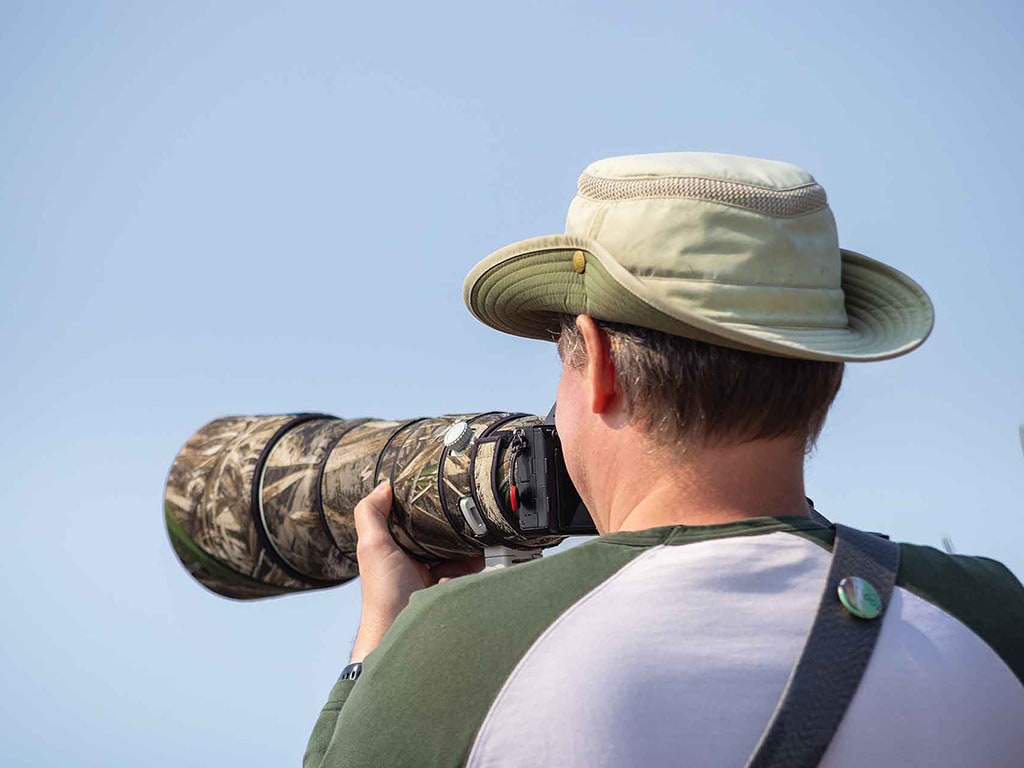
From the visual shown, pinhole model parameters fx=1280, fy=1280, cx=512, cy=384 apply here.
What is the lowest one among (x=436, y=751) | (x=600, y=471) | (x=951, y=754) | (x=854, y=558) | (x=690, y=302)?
(x=951, y=754)

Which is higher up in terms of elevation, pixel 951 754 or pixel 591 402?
pixel 591 402

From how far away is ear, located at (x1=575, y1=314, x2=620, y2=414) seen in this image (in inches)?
77.1

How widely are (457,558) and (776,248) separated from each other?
139 centimetres

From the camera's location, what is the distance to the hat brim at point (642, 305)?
6.15 ft

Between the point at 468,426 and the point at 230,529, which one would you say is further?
the point at 230,529

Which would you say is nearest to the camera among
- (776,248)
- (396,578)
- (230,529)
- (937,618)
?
(937,618)

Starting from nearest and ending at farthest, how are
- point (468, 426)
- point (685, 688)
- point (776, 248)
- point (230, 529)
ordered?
point (685, 688) < point (776, 248) < point (468, 426) < point (230, 529)

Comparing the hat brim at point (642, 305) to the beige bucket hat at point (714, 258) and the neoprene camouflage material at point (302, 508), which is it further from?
the neoprene camouflage material at point (302, 508)

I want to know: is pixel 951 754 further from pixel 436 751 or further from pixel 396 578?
pixel 396 578

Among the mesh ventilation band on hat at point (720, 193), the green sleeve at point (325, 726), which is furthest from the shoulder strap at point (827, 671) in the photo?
the green sleeve at point (325, 726)

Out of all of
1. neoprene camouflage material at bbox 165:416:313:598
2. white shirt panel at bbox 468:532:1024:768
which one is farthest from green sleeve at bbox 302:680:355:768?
neoprene camouflage material at bbox 165:416:313:598

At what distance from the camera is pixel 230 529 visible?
3350 mm

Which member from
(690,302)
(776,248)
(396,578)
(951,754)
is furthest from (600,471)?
(396,578)

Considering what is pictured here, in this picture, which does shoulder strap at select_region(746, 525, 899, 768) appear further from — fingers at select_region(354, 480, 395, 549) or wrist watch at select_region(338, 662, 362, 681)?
fingers at select_region(354, 480, 395, 549)
